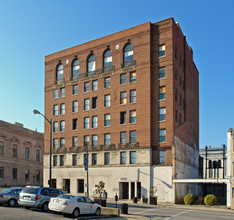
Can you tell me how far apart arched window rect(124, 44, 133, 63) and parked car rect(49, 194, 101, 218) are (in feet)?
113

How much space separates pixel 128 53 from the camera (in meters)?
56.2

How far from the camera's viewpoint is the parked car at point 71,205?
23.1m

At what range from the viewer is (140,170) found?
5147 cm

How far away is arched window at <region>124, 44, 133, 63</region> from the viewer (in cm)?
5575

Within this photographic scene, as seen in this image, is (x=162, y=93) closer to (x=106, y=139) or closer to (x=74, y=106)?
(x=106, y=139)

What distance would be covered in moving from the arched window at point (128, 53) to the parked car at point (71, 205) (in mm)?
34437

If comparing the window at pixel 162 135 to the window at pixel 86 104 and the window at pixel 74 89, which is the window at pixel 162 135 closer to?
the window at pixel 86 104

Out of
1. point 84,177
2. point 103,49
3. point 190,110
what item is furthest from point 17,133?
point 190,110

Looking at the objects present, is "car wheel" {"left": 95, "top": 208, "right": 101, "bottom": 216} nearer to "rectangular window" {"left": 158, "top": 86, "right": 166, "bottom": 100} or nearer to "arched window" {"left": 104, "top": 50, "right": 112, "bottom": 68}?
"rectangular window" {"left": 158, "top": 86, "right": 166, "bottom": 100}

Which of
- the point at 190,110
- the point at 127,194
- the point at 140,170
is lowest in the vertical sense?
the point at 127,194

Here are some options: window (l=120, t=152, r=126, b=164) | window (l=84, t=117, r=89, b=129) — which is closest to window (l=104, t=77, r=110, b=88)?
window (l=84, t=117, r=89, b=129)

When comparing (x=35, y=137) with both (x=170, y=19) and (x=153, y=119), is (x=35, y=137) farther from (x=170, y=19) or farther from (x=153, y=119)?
(x=170, y=19)

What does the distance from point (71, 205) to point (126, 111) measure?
3225cm

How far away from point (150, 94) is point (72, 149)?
1810 cm
